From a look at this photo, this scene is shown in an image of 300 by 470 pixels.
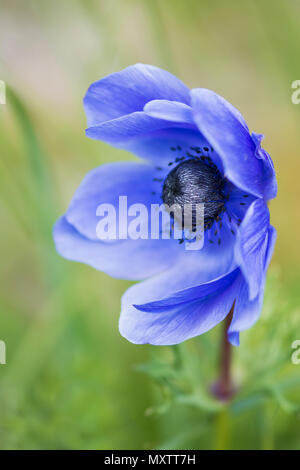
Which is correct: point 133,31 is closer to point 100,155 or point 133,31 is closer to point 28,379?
point 100,155

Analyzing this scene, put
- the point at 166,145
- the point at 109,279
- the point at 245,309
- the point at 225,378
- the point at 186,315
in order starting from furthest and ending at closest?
the point at 109,279 < the point at 225,378 < the point at 166,145 < the point at 186,315 < the point at 245,309

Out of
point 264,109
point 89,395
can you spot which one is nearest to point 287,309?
point 89,395

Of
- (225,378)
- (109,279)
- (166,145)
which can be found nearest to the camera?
(166,145)

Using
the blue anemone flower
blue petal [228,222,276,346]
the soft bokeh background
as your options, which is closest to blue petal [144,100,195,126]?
the blue anemone flower

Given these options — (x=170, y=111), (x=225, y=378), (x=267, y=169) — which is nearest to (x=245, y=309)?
(x=267, y=169)

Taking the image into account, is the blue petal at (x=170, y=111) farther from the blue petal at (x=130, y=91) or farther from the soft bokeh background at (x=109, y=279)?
the soft bokeh background at (x=109, y=279)

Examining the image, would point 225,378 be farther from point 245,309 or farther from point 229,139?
point 229,139

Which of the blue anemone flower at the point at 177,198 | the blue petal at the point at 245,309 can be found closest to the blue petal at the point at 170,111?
the blue anemone flower at the point at 177,198
